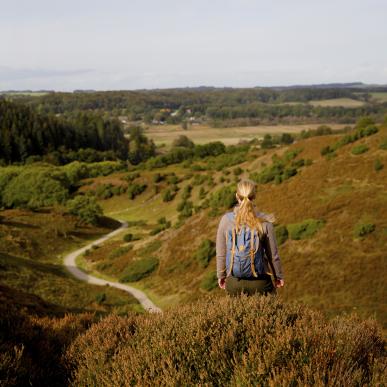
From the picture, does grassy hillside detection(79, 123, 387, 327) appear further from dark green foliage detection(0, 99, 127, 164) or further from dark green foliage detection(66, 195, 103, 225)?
dark green foliage detection(0, 99, 127, 164)

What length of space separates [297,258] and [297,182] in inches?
480

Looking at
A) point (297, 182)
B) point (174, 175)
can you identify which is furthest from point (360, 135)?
point (174, 175)

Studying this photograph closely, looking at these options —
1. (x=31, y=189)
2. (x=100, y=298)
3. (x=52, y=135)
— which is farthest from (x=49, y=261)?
(x=52, y=135)

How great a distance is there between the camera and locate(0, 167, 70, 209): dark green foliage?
71.5 metres

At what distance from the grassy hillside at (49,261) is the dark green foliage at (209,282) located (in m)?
5.03

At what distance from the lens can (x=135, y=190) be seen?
7988cm

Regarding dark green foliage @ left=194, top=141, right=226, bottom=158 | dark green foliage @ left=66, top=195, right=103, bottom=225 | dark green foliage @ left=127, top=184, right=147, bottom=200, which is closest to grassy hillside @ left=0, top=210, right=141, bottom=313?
dark green foliage @ left=66, top=195, right=103, bottom=225

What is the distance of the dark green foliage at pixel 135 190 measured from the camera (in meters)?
79.8

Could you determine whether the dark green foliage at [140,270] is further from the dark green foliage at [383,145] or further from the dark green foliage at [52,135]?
the dark green foliage at [52,135]

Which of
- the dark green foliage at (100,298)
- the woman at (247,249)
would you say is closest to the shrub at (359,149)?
the dark green foliage at (100,298)

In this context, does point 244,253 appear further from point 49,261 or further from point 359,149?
point 49,261

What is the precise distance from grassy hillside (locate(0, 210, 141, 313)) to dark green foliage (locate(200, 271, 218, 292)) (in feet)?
16.5

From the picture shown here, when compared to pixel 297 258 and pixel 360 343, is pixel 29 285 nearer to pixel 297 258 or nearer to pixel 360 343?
pixel 297 258

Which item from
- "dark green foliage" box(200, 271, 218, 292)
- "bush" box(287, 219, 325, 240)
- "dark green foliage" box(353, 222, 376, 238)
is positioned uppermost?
"dark green foliage" box(353, 222, 376, 238)
